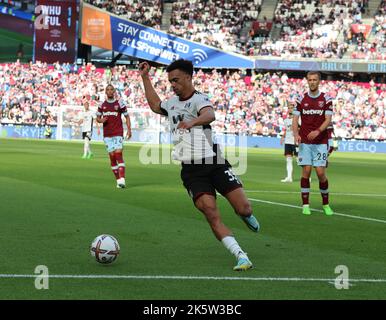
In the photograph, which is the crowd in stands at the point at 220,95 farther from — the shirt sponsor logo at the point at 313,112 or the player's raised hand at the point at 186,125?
the player's raised hand at the point at 186,125

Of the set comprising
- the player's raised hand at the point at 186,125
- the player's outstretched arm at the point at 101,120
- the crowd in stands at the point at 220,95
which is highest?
the crowd in stands at the point at 220,95

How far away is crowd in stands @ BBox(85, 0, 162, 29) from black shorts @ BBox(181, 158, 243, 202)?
58137 millimetres

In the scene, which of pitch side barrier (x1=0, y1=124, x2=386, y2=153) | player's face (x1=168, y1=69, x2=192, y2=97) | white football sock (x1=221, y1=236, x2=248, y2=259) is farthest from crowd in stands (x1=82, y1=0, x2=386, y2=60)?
white football sock (x1=221, y1=236, x2=248, y2=259)

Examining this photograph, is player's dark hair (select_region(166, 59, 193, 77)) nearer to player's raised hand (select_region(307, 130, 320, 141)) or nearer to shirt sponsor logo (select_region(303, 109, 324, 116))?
player's raised hand (select_region(307, 130, 320, 141))

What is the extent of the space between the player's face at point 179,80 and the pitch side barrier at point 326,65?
54771mm

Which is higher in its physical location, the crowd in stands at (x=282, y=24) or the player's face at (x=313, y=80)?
the crowd in stands at (x=282, y=24)

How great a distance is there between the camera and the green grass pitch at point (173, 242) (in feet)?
27.8

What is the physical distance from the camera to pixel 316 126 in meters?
16.0

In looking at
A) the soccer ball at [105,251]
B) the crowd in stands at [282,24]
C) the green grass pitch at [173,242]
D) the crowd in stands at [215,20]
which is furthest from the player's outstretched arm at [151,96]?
the crowd in stands at [215,20]

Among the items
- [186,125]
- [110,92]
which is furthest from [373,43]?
[186,125]

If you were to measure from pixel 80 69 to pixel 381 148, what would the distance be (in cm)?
2250

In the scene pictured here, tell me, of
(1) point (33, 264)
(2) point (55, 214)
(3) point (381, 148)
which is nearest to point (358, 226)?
(2) point (55, 214)

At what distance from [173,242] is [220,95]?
164 feet

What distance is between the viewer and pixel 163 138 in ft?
187
